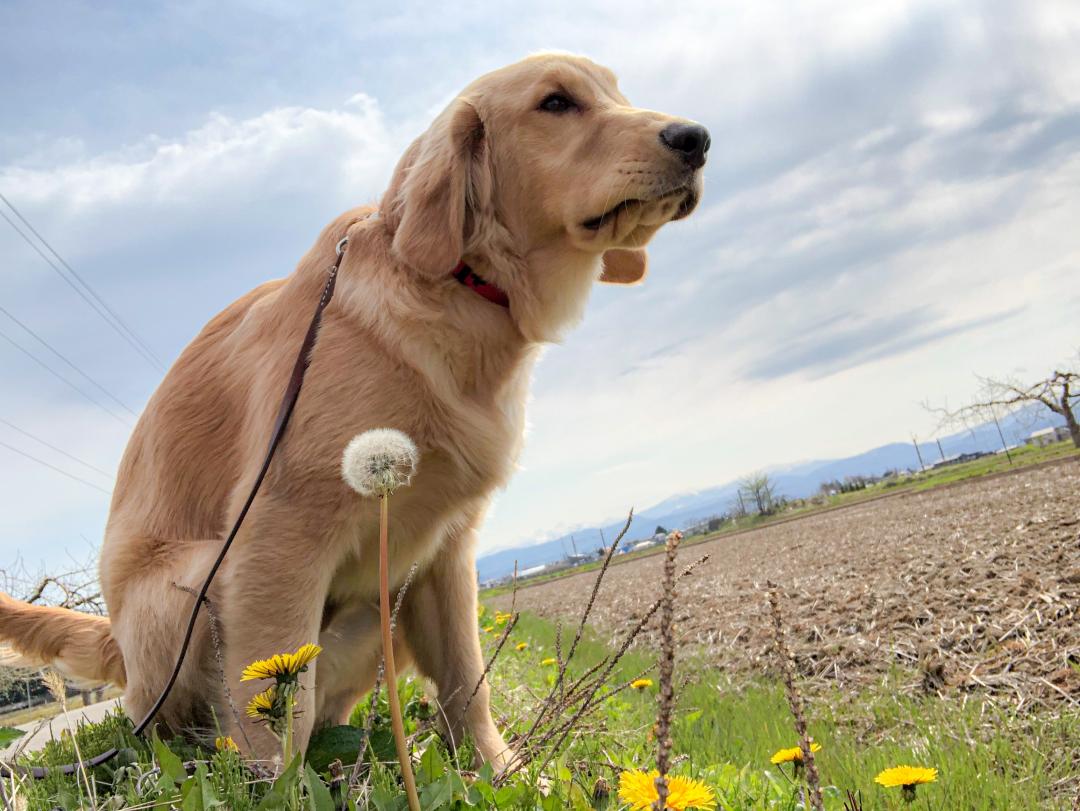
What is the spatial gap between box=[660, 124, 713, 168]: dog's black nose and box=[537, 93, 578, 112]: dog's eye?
1.38 ft

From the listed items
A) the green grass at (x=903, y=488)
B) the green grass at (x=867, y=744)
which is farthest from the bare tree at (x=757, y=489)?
the green grass at (x=867, y=744)

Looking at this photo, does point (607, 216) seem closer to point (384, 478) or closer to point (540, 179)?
point (540, 179)

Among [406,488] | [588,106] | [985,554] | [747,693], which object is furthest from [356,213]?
[985,554]

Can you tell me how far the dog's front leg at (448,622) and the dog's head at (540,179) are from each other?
1060 mm

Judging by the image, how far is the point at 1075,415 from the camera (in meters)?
33.2

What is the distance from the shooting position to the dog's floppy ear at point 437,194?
2.45 meters

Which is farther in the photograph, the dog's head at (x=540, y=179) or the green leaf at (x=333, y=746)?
the dog's head at (x=540, y=179)

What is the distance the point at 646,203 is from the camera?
248cm

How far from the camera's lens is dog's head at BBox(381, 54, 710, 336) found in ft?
8.07

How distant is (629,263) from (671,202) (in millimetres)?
701

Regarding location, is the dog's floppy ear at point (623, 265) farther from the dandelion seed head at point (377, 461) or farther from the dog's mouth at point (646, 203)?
the dandelion seed head at point (377, 461)

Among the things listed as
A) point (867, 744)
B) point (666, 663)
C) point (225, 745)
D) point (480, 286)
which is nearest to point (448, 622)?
point (225, 745)

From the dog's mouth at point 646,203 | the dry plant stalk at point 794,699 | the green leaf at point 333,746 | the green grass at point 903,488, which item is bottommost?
the green grass at point 903,488

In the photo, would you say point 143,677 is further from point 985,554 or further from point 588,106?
point 985,554
